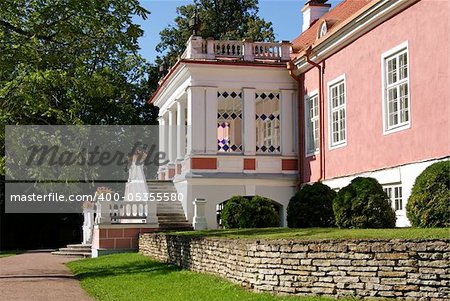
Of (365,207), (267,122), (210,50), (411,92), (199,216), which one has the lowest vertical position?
(199,216)

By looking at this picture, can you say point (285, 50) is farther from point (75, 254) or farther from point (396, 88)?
point (75, 254)

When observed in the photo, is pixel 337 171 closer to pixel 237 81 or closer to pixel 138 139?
pixel 237 81

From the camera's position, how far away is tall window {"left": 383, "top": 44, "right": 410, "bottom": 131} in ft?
49.3

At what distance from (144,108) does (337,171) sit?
24847mm

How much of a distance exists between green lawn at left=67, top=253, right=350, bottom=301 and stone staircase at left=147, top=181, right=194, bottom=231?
10.1ft

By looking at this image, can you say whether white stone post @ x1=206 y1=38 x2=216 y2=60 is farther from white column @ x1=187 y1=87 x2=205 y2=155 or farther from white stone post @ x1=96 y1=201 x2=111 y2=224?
white stone post @ x1=96 y1=201 x2=111 y2=224

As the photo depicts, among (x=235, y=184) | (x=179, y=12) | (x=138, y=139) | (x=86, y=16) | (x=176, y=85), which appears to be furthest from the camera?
(x=179, y=12)

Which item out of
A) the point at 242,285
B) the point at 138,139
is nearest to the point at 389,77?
the point at 242,285

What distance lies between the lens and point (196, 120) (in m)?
21.3

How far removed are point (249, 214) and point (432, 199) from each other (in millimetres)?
7953

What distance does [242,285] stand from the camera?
10914 mm

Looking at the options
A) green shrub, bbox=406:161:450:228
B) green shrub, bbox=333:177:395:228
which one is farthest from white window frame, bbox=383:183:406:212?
green shrub, bbox=406:161:450:228

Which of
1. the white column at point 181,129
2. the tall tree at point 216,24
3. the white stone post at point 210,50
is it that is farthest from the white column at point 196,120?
the tall tree at point 216,24

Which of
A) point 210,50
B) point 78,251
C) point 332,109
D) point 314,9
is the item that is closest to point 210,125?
point 210,50
